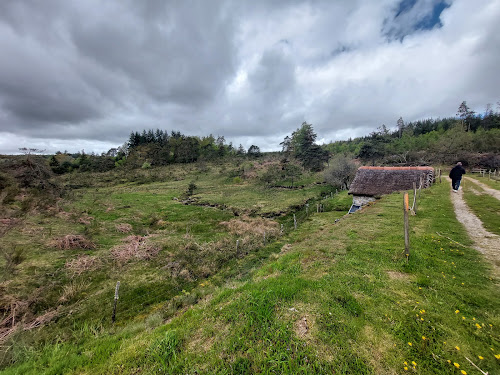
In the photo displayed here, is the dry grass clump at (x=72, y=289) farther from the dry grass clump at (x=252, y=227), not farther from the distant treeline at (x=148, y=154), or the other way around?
the distant treeline at (x=148, y=154)

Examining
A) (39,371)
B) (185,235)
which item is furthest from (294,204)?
(39,371)

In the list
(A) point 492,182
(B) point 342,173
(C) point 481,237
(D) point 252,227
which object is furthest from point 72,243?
(A) point 492,182

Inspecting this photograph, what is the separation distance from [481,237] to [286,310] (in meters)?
9.65

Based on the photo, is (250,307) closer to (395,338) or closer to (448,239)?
(395,338)

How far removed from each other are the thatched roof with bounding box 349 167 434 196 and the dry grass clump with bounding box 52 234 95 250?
88.2 feet

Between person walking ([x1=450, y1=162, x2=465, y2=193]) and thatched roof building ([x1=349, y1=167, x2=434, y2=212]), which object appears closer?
person walking ([x1=450, y1=162, x2=465, y2=193])

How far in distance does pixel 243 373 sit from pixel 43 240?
57.8 feet

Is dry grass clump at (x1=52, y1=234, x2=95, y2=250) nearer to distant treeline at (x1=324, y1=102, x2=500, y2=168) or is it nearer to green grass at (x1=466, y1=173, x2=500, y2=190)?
green grass at (x1=466, y1=173, x2=500, y2=190)

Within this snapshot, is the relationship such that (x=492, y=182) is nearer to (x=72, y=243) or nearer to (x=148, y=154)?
(x=72, y=243)

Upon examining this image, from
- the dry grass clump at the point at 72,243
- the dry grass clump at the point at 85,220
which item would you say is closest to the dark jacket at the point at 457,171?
the dry grass clump at the point at 72,243

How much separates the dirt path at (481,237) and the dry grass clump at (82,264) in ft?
57.5

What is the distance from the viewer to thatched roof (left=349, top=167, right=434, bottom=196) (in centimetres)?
2244

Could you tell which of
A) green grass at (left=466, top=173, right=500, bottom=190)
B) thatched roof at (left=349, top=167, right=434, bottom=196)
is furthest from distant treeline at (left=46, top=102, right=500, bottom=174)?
thatched roof at (left=349, top=167, right=434, bottom=196)

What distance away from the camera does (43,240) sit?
13188 mm
